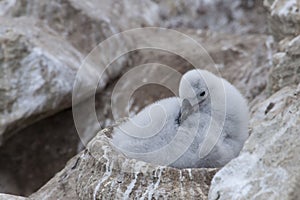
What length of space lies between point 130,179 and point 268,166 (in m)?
0.87

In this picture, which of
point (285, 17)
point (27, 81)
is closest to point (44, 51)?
point (27, 81)

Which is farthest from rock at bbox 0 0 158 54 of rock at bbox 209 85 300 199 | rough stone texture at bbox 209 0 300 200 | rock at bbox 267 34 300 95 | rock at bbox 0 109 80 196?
rock at bbox 209 85 300 199

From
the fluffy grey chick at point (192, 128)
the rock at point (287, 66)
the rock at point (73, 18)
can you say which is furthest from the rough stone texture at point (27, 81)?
the rock at point (287, 66)

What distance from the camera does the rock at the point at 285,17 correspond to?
200 inches

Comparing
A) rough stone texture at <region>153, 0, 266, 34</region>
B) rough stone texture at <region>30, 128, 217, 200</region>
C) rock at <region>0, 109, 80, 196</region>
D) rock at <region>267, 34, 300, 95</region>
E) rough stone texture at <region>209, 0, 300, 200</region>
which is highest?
rough stone texture at <region>209, 0, 300, 200</region>

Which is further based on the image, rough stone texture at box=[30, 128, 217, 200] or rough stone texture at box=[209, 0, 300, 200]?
rough stone texture at box=[30, 128, 217, 200]

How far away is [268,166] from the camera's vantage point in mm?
3014

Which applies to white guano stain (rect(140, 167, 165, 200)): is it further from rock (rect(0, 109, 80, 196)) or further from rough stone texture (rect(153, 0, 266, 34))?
rough stone texture (rect(153, 0, 266, 34))

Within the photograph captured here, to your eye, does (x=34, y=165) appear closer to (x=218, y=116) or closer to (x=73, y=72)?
(x=73, y=72)

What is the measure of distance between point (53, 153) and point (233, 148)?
2712 mm

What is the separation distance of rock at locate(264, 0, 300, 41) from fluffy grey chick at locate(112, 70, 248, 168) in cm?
119

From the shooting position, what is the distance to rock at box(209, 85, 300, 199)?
2906 millimetres

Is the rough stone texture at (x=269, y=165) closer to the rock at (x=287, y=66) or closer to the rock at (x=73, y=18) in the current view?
the rock at (x=287, y=66)

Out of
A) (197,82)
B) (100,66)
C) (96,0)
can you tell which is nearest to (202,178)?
(197,82)
